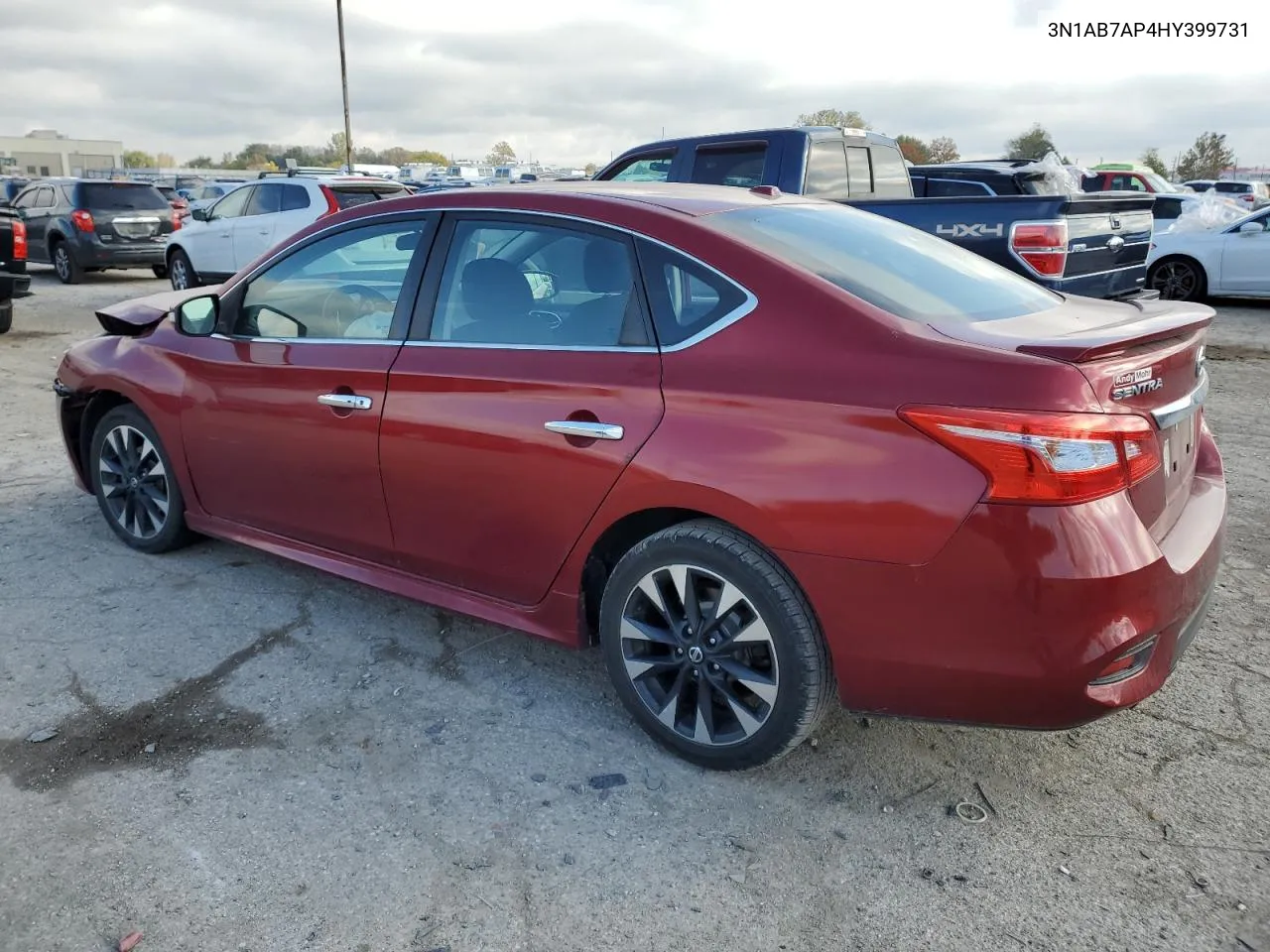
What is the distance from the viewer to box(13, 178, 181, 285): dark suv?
53.6 feet

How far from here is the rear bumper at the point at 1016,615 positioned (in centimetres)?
243

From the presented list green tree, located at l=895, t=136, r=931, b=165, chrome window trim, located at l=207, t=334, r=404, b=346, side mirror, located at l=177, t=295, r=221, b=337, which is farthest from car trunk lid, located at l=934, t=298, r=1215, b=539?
green tree, located at l=895, t=136, r=931, b=165

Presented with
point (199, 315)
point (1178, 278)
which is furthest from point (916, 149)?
point (199, 315)

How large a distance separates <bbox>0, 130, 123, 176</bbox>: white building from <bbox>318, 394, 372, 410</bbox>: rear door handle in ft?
292

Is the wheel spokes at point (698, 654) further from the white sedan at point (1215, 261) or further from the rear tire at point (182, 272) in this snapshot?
the rear tire at point (182, 272)

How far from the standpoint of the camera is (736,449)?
2.76m

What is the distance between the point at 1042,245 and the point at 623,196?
4.58 metres

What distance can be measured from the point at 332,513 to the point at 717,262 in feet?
5.89

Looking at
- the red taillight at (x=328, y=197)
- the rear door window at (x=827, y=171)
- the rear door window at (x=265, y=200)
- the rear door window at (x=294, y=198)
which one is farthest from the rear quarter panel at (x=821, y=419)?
the rear door window at (x=265, y=200)

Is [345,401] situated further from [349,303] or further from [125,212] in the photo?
[125,212]

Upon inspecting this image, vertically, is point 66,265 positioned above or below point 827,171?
below

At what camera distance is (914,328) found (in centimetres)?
270

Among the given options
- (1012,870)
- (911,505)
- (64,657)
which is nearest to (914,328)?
(911,505)

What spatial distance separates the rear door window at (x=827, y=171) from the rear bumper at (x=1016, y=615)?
5.79 metres
